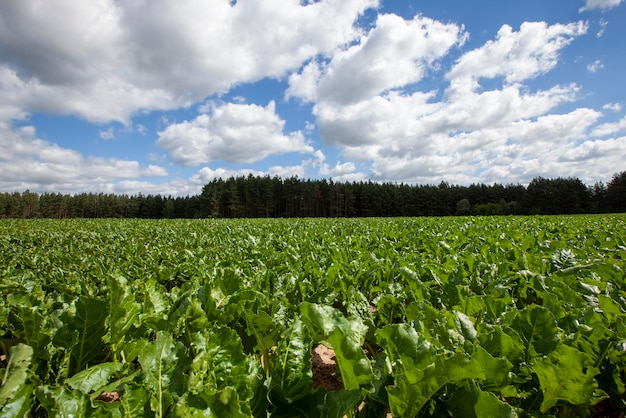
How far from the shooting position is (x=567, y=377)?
1.15m

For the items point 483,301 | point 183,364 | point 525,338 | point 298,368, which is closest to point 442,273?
point 483,301

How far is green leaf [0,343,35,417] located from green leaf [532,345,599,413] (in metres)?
1.80

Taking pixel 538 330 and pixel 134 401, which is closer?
pixel 134 401

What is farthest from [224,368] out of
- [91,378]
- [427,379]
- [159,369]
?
[427,379]

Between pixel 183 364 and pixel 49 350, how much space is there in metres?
0.79

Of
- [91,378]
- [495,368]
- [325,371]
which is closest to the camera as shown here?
[495,368]

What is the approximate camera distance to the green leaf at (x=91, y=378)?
123cm

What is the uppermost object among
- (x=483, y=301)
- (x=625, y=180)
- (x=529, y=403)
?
(x=625, y=180)

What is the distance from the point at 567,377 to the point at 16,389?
6.29 feet

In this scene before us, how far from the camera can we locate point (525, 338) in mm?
1484

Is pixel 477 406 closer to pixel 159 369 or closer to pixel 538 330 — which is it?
pixel 538 330

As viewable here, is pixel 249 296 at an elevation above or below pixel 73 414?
above

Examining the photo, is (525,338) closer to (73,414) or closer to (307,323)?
(307,323)

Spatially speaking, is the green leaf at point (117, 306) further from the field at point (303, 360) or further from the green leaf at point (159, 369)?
the green leaf at point (159, 369)
